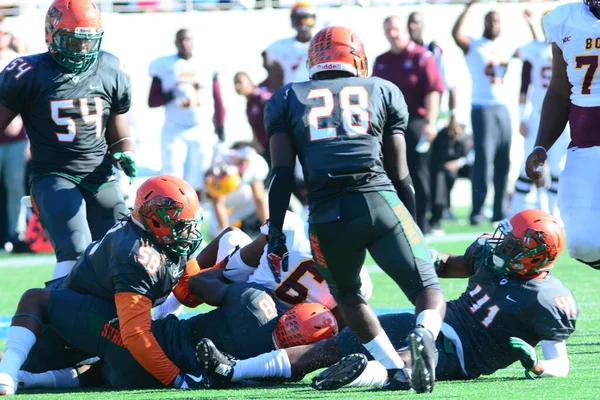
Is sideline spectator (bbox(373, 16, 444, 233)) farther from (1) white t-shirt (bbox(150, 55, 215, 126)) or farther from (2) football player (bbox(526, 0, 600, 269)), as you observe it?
(2) football player (bbox(526, 0, 600, 269))

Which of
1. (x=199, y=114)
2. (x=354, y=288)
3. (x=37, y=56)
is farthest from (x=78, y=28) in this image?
(x=199, y=114)

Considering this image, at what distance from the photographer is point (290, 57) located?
9812 mm

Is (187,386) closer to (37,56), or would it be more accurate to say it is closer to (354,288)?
(354,288)

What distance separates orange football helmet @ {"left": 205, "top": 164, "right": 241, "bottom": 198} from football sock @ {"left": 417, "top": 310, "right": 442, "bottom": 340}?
21.6ft

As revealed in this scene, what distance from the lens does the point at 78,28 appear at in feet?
17.4

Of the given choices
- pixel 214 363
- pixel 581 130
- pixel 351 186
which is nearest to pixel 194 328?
pixel 214 363

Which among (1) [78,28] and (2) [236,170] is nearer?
(1) [78,28]

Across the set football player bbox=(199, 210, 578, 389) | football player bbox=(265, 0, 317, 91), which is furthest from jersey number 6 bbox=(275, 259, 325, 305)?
football player bbox=(265, 0, 317, 91)

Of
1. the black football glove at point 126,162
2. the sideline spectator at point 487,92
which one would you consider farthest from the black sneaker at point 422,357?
the sideline spectator at point 487,92

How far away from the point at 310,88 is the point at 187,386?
136 cm

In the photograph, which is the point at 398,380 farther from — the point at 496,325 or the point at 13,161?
the point at 13,161

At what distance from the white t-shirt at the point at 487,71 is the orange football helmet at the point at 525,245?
6405mm

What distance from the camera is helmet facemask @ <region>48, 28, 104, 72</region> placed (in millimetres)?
5301

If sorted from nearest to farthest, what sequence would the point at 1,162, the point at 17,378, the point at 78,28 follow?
the point at 17,378, the point at 78,28, the point at 1,162
